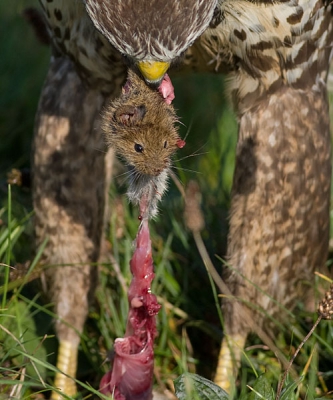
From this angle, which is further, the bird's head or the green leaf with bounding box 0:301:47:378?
the green leaf with bounding box 0:301:47:378

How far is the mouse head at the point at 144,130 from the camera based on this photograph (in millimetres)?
2727

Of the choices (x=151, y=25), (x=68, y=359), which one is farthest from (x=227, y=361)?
(x=151, y=25)

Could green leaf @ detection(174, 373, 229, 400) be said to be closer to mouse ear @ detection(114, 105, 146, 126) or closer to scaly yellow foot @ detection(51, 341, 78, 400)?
mouse ear @ detection(114, 105, 146, 126)

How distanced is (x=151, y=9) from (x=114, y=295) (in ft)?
5.30

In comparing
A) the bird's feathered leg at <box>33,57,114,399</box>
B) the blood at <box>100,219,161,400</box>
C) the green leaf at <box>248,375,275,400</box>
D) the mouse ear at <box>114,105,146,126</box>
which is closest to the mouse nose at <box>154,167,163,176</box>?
the mouse ear at <box>114,105,146,126</box>

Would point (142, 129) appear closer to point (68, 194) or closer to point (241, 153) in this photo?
point (241, 153)

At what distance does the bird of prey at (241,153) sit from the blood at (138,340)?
41 cm

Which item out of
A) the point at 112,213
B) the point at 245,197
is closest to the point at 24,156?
the point at 112,213

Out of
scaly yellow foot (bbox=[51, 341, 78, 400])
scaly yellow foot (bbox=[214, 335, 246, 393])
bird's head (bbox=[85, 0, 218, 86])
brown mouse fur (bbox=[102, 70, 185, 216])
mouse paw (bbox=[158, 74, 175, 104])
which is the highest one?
bird's head (bbox=[85, 0, 218, 86])

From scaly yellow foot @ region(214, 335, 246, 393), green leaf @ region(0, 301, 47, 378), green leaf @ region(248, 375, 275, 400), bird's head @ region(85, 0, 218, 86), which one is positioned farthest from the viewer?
scaly yellow foot @ region(214, 335, 246, 393)

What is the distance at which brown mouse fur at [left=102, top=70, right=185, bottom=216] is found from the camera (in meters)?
2.73

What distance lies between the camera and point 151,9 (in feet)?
8.43

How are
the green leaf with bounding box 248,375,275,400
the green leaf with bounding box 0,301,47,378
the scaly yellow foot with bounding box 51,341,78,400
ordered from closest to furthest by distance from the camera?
the green leaf with bounding box 248,375,275,400 < the green leaf with bounding box 0,301,47,378 < the scaly yellow foot with bounding box 51,341,78,400

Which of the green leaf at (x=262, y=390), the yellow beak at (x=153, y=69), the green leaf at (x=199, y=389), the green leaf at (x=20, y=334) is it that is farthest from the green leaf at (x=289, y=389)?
the yellow beak at (x=153, y=69)
